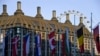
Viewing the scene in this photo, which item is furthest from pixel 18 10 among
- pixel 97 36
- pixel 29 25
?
pixel 97 36

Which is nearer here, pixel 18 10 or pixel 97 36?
pixel 97 36

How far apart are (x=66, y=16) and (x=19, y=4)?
17.4 metres

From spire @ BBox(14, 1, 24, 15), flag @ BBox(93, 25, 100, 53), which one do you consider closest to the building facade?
spire @ BBox(14, 1, 24, 15)

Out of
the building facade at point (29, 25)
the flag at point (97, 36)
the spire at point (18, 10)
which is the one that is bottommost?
the flag at point (97, 36)

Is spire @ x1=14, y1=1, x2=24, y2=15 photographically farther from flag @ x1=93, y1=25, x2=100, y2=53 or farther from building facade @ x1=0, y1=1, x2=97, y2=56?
flag @ x1=93, y1=25, x2=100, y2=53

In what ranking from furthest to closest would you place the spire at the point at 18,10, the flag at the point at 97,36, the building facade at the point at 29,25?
the spire at the point at 18,10 < the building facade at the point at 29,25 < the flag at the point at 97,36

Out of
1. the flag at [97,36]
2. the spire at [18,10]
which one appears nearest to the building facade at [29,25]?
the spire at [18,10]

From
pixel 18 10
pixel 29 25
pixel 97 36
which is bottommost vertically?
pixel 97 36

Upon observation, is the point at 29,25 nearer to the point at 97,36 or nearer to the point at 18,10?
the point at 18,10

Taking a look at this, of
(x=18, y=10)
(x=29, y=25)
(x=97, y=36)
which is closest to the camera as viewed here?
(x=97, y=36)

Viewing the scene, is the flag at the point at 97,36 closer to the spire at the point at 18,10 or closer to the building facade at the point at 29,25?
the building facade at the point at 29,25

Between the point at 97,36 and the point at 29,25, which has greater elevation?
the point at 29,25

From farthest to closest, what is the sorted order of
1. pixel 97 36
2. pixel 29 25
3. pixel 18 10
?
pixel 18 10, pixel 29 25, pixel 97 36

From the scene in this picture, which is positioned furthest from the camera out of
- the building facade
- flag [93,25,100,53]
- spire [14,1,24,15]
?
spire [14,1,24,15]
